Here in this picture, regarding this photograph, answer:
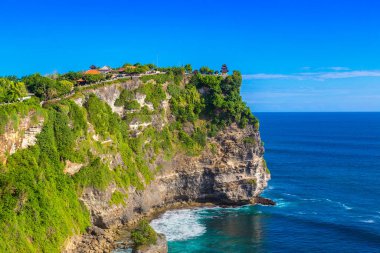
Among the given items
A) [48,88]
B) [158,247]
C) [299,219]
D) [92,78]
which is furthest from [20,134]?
[299,219]

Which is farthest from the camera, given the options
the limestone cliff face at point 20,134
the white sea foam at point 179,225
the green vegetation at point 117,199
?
the white sea foam at point 179,225

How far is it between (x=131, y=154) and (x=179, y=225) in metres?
13.0

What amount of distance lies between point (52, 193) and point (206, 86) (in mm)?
37108

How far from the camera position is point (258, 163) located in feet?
243

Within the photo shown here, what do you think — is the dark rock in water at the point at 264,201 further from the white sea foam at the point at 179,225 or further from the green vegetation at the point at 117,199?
the green vegetation at the point at 117,199

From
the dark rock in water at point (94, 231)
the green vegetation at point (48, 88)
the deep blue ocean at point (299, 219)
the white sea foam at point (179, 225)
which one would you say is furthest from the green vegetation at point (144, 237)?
the green vegetation at point (48, 88)

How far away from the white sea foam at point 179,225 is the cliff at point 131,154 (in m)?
2.60

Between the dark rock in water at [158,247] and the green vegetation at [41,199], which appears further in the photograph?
the dark rock in water at [158,247]

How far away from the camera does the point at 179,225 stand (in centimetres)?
6166

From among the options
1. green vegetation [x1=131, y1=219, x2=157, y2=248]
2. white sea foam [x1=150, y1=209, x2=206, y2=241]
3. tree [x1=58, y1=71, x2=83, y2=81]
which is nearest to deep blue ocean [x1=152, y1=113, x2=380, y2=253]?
white sea foam [x1=150, y1=209, x2=206, y2=241]

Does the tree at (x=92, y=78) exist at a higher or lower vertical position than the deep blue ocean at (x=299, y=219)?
higher

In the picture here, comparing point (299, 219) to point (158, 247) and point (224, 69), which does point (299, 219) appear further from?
point (224, 69)

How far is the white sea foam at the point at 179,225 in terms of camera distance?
192ft

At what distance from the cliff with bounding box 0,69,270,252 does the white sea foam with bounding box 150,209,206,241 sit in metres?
2.60
